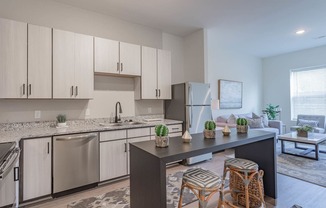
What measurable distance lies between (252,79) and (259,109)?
49.6 inches

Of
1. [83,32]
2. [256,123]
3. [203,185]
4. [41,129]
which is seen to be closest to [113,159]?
[41,129]

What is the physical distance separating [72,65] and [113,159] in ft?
5.45

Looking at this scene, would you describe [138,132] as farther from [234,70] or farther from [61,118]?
[234,70]

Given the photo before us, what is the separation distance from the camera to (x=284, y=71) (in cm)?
640

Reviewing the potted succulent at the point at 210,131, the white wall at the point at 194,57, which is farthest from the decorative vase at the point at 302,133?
the potted succulent at the point at 210,131

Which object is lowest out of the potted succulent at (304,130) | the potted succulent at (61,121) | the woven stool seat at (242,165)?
the woven stool seat at (242,165)

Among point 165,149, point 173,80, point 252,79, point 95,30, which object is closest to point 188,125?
point 173,80

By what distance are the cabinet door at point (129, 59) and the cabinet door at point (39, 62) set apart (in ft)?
3.75

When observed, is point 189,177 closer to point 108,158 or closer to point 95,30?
point 108,158

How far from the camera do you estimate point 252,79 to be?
670 cm

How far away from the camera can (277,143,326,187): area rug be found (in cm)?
295

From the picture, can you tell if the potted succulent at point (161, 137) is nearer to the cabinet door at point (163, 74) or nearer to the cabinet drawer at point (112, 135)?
the cabinet drawer at point (112, 135)

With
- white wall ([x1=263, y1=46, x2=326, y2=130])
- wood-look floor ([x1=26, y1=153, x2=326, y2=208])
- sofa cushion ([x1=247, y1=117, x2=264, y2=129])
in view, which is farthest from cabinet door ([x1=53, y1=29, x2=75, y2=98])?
white wall ([x1=263, y1=46, x2=326, y2=130])

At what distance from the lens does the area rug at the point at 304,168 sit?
2945 mm
